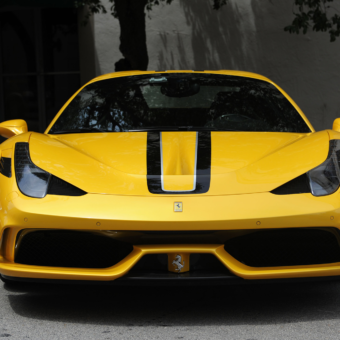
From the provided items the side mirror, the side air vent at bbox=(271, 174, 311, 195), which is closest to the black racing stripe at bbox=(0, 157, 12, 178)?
the side mirror

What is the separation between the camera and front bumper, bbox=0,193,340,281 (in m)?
2.60

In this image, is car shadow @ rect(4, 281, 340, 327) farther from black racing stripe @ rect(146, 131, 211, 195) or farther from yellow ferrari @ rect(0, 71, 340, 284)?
black racing stripe @ rect(146, 131, 211, 195)

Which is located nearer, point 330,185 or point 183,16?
point 330,185

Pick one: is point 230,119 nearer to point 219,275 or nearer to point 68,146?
point 68,146

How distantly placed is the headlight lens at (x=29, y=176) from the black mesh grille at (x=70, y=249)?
0.22 meters

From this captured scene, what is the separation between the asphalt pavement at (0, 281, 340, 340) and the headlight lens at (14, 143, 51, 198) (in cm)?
68

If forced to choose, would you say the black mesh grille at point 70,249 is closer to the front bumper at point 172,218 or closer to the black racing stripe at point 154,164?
the front bumper at point 172,218

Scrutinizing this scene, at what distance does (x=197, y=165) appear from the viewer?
9.63ft

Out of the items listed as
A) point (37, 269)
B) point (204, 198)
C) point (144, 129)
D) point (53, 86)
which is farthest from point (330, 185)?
point (53, 86)

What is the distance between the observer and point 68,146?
320 centimetres

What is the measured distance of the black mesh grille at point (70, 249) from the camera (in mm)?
2697

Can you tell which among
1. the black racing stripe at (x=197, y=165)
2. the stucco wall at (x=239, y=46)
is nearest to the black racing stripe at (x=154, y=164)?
the black racing stripe at (x=197, y=165)

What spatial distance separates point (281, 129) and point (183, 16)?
857cm

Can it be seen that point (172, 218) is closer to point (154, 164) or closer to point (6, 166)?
point (154, 164)
